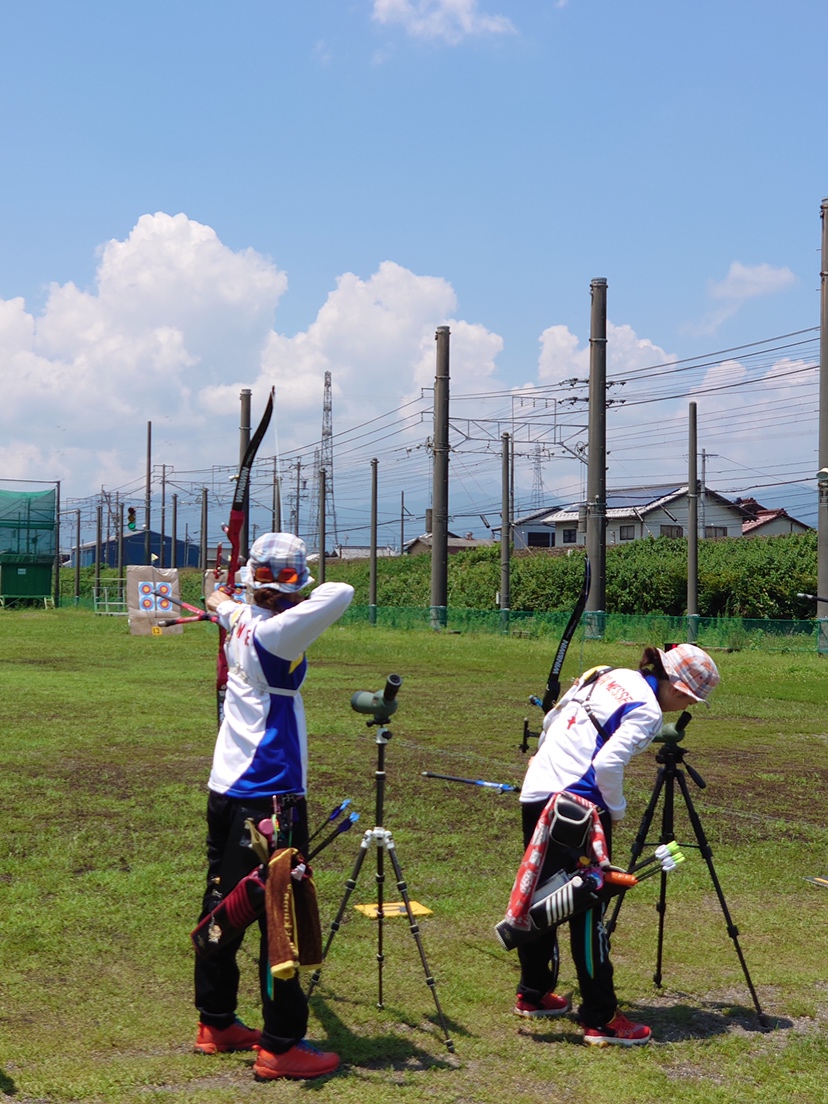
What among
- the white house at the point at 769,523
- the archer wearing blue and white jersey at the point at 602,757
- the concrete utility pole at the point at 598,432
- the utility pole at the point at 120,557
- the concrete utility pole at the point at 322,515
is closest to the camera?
the archer wearing blue and white jersey at the point at 602,757

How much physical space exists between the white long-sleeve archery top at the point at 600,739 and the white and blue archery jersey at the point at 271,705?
4.03ft

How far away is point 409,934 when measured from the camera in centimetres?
695

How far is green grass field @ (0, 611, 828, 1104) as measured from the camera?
4930mm

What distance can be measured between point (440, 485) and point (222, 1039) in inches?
1370

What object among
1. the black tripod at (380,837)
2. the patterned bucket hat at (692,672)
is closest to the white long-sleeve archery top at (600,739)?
the patterned bucket hat at (692,672)

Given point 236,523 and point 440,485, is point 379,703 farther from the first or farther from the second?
point 440,485

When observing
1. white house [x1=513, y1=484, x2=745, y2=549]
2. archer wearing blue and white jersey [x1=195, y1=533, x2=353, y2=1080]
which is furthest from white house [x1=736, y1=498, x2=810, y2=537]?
archer wearing blue and white jersey [x1=195, y1=533, x2=353, y2=1080]

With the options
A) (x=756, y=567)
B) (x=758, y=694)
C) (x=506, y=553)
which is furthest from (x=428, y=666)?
(x=756, y=567)

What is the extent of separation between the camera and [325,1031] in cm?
544

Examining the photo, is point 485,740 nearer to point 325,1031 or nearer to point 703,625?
point 325,1031

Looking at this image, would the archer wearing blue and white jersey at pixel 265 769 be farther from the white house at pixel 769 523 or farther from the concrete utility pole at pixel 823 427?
the white house at pixel 769 523

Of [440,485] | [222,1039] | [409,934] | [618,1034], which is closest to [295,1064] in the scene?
[222,1039]

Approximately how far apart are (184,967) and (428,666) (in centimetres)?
2101

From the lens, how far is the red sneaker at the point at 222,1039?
16.8 feet
